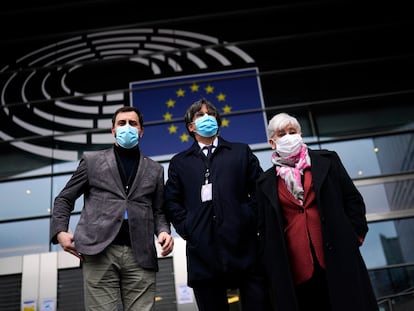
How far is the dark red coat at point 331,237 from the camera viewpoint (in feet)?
8.47

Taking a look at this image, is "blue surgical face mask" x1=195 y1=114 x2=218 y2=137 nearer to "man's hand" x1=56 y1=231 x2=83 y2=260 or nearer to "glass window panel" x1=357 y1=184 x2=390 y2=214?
"man's hand" x1=56 y1=231 x2=83 y2=260

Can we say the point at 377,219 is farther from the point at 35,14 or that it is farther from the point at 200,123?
the point at 35,14

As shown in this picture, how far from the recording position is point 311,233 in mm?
2762

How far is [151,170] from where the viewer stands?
3.26 m

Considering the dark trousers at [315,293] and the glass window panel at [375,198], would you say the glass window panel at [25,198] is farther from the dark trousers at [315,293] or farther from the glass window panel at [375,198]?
the dark trousers at [315,293]

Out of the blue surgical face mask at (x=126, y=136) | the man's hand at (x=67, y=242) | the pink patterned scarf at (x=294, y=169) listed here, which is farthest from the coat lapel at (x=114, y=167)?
the pink patterned scarf at (x=294, y=169)

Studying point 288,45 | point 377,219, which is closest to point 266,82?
point 288,45

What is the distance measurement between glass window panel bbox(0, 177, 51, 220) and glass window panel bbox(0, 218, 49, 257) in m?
0.18

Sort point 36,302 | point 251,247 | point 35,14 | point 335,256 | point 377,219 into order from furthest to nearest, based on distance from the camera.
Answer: point 35,14
point 377,219
point 36,302
point 251,247
point 335,256

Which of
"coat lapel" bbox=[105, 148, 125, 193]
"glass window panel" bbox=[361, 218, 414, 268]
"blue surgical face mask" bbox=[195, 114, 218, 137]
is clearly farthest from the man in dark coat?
"glass window panel" bbox=[361, 218, 414, 268]

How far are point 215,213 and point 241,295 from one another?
0.55 metres

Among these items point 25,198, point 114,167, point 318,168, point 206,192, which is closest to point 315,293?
point 318,168

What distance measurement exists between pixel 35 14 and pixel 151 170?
25.8ft

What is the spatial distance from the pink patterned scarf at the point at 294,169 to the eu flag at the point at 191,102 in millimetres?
5433
